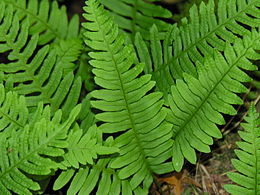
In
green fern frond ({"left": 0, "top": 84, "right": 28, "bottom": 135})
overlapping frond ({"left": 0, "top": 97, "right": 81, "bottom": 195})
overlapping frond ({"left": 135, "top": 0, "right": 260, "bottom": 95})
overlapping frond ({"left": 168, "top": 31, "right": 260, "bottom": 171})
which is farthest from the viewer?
→ overlapping frond ({"left": 135, "top": 0, "right": 260, "bottom": 95})

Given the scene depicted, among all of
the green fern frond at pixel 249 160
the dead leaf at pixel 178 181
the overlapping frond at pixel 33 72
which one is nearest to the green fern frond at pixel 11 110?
the overlapping frond at pixel 33 72

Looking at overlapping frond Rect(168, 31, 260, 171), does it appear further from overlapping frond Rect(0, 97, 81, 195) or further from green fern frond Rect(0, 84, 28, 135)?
green fern frond Rect(0, 84, 28, 135)

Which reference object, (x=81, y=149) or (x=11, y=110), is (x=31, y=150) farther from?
(x=11, y=110)

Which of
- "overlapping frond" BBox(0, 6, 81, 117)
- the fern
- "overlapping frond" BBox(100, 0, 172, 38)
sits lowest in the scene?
the fern

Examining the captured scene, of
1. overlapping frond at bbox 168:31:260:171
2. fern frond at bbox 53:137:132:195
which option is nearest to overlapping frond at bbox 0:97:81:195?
fern frond at bbox 53:137:132:195

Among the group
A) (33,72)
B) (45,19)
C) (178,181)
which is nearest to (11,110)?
(33,72)

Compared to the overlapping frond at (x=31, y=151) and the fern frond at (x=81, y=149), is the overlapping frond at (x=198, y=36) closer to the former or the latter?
the fern frond at (x=81, y=149)
